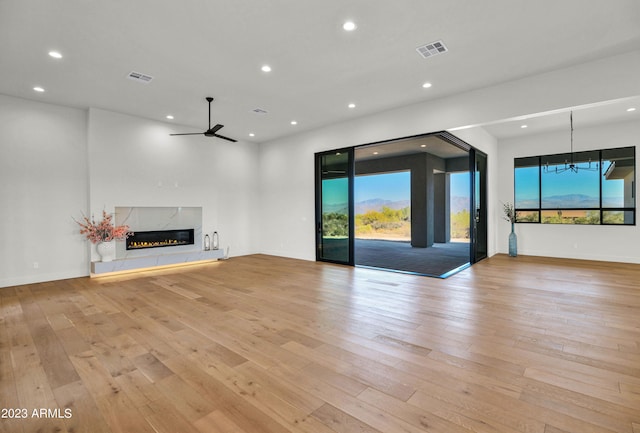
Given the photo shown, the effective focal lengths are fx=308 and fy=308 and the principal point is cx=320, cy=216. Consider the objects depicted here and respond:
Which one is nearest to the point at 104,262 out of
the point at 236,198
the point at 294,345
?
the point at 236,198

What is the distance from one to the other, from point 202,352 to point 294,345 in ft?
2.80

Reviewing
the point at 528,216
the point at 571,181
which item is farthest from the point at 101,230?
the point at 571,181

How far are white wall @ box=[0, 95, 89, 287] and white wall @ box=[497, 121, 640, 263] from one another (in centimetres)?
1039

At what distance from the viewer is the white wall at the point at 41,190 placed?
548 centimetres

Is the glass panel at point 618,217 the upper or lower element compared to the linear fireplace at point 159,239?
upper

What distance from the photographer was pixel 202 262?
25.3 ft

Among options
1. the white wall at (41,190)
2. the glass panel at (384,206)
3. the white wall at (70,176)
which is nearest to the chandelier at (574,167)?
the glass panel at (384,206)

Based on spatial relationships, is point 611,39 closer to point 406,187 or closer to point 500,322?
point 500,322

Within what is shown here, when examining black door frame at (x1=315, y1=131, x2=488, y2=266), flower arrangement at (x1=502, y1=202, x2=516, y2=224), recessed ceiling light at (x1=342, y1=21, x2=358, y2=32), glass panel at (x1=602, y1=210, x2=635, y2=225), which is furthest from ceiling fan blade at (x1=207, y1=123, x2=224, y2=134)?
glass panel at (x1=602, y1=210, x2=635, y2=225)

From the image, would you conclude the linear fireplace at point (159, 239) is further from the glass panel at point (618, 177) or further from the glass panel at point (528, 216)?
the glass panel at point (618, 177)

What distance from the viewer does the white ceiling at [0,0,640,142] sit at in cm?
320

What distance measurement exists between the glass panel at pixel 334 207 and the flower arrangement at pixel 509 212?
15.6 feet

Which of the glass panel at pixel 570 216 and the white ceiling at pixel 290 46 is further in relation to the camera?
the glass panel at pixel 570 216

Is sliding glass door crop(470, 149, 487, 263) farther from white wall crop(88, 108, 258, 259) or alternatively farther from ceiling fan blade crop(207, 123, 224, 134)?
white wall crop(88, 108, 258, 259)
